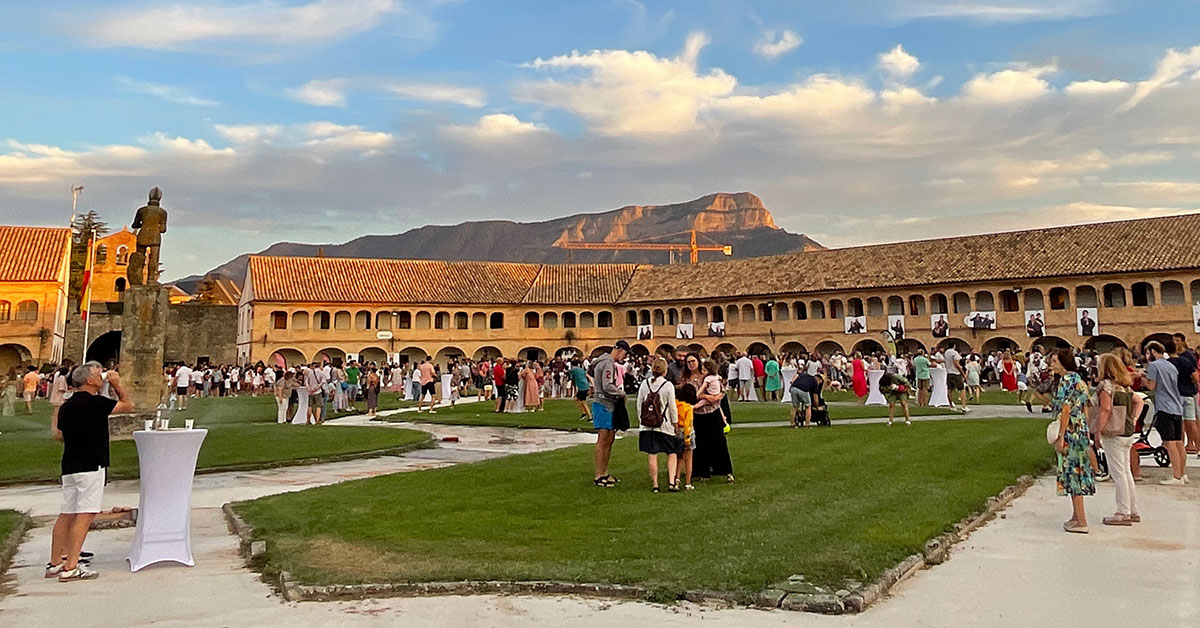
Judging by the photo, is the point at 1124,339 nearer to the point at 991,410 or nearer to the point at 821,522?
the point at 991,410

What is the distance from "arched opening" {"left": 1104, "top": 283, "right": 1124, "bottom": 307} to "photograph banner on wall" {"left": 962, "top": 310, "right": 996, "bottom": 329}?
5262 millimetres

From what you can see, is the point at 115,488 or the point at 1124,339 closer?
the point at 115,488

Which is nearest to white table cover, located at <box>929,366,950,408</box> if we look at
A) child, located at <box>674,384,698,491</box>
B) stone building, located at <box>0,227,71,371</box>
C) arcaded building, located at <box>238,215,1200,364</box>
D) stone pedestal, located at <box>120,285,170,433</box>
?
child, located at <box>674,384,698,491</box>

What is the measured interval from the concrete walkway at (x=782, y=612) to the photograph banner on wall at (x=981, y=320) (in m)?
38.8

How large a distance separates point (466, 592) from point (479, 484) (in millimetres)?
4415

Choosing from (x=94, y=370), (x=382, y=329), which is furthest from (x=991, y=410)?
(x=382, y=329)

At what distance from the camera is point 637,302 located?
56.8 meters

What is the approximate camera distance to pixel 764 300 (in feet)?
166

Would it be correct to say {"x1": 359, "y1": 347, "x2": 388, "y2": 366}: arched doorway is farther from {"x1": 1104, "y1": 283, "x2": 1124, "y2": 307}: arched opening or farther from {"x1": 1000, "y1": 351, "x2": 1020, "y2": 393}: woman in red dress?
{"x1": 1104, "y1": 283, "x2": 1124, "y2": 307}: arched opening

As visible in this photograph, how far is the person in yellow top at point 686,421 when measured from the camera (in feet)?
28.6

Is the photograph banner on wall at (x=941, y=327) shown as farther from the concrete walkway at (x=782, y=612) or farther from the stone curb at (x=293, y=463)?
the concrete walkway at (x=782, y=612)

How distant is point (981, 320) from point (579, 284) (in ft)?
93.1

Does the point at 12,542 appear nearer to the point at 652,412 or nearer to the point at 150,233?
the point at 652,412

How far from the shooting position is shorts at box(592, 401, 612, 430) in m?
8.78
